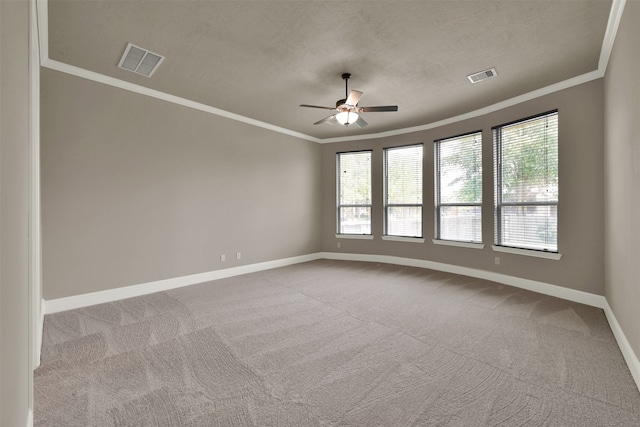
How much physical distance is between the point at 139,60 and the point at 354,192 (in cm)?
465

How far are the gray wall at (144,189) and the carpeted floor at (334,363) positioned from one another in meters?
0.64

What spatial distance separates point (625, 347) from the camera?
239cm

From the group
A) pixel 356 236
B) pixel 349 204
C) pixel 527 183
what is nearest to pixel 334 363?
pixel 527 183

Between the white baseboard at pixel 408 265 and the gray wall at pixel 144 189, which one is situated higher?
the gray wall at pixel 144 189

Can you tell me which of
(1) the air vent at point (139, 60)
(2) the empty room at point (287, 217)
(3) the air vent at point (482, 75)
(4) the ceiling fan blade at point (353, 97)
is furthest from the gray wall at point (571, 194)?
(1) the air vent at point (139, 60)

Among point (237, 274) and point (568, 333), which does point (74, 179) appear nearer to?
point (237, 274)

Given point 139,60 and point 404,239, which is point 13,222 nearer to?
point 139,60

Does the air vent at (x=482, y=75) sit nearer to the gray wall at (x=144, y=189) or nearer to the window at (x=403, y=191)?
the window at (x=403, y=191)

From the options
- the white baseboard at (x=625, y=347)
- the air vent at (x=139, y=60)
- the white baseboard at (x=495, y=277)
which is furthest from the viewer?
the white baseboard at (x=495, y=277)

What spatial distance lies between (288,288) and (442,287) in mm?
2351

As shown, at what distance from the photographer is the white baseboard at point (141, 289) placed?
11.4 ft

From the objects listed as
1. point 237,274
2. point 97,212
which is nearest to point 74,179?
point 97,212

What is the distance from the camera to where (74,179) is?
11.6 feet

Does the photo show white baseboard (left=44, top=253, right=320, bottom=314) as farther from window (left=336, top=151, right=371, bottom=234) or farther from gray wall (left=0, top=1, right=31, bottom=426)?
gray wall (left=0, top=1, right=31, bottom=426)
